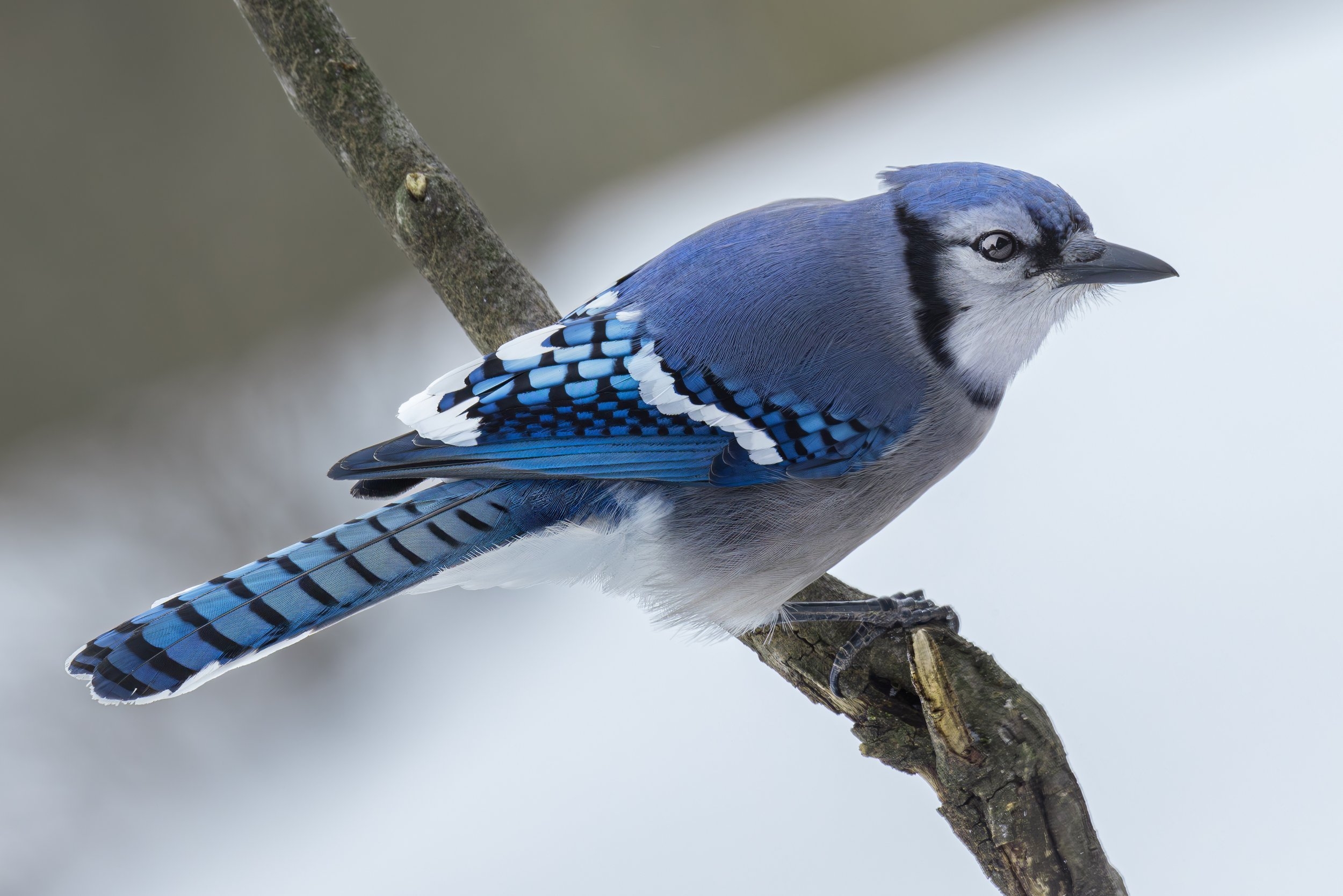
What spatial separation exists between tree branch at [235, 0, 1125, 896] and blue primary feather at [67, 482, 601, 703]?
48 centimetres

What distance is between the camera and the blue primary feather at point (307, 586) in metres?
1.26

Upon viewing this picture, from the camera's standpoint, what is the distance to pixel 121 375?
3.03m

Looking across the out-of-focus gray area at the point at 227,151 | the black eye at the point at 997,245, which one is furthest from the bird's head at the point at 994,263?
the out-of-focus gray area at the point at 227,151

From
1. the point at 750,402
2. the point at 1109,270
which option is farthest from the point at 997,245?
the point at 750,402

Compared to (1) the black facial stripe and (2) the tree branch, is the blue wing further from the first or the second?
(2) the tree branch

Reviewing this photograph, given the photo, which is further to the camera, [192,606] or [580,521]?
[580,521]

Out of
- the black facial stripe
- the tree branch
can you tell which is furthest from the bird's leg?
the black facial stripe

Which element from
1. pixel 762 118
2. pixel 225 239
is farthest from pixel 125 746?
pixel 762 118

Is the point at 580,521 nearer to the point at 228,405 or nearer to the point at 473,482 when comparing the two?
the point at 473,482

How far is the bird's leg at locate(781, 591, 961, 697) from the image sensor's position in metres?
1.54

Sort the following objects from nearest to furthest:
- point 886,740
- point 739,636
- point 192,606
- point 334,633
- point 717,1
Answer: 1. point 192,606
2. point 886,740
3. point 739,636
4. point 334,633
5. point 717,1

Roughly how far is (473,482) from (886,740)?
63 cm

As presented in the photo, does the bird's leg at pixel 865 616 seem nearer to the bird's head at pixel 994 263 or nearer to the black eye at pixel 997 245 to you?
the bird's head at pixel 994 263

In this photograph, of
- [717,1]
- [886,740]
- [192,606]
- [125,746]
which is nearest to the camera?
[192,606]
